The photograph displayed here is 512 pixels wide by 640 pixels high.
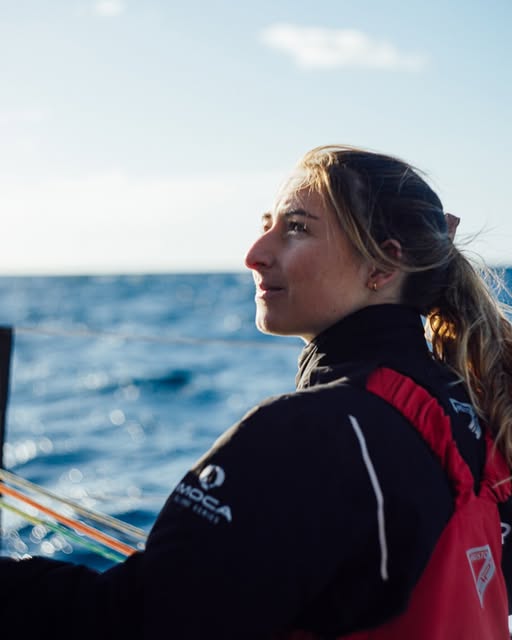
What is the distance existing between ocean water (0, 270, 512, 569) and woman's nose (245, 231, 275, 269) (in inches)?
22.8

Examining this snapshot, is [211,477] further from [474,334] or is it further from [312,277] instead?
[474,334]

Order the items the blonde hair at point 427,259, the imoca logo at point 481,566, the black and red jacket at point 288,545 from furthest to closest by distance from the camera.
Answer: the blonde hair at point 427,259 < the imoca logo at point 481,566 < the black and red jacket at point 288,545

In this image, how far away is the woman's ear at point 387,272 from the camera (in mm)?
1025

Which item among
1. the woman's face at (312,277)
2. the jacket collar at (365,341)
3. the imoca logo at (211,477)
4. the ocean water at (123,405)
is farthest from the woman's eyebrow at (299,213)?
the ocean water at (123,405)

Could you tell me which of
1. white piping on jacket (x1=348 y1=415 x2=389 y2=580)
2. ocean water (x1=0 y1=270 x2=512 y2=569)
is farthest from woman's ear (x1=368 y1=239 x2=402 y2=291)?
ocean water (x1=0 y1=270 x2=512 y2=569)

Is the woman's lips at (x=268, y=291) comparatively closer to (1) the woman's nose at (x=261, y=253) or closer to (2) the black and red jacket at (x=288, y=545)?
(1) the woman's nose at (x=261, y=253)

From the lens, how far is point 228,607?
740 mm

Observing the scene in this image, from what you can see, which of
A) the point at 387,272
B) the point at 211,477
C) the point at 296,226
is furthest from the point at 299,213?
the point at 211,477

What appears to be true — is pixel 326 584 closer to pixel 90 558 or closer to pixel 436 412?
pixel 436 412

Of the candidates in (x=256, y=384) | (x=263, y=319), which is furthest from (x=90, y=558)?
(x=256, y=384)

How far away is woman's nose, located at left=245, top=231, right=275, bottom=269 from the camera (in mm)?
1064

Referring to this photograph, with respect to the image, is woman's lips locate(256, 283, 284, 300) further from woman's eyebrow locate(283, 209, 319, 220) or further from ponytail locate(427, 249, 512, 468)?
ponytail locate(427, 249, 512, 468)

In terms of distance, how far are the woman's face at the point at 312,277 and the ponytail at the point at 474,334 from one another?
0.15m

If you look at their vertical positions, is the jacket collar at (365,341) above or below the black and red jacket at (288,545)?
above
